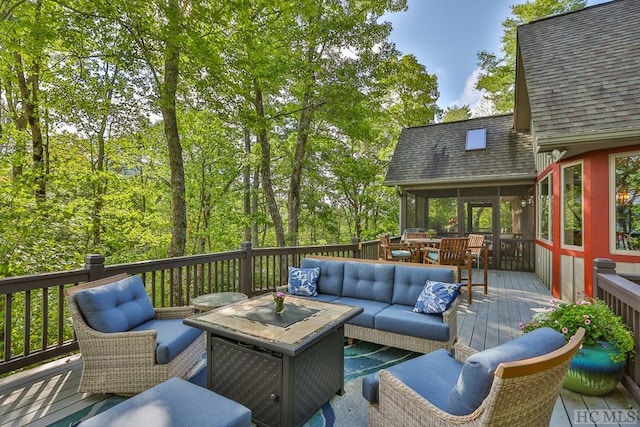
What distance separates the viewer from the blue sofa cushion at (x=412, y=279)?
3.47 metres

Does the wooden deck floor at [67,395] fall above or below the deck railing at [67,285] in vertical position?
below

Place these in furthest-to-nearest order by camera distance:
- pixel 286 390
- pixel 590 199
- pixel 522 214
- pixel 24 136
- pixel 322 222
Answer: pixel 322 222 → pixel 522 214 → pixel 24 136 → pixel 590 199 → pixel 286 390

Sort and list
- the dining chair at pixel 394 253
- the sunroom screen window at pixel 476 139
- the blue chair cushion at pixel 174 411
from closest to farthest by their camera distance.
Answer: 1. the blue chair cushion at pixel 174 411
2. the dining chair at pixel 394 253
3. the sunroom screen window at pixel 476 139

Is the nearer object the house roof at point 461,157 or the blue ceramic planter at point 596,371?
the blue ceramic planter at point 596,371

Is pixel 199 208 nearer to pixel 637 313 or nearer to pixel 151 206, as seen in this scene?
pixel 151 206

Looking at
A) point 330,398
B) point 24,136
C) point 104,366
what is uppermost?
point 24,136

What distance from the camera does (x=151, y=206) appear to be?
12.3m

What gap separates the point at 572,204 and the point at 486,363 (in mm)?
5347

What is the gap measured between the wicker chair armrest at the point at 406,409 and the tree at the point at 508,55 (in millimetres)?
14418

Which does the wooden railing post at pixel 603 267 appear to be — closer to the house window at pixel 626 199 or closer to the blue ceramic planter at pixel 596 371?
the blue ceramic planter at pixel 596 371

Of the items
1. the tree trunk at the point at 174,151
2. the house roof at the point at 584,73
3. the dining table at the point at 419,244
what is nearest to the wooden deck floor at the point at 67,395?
the dining table at the point at 419,244

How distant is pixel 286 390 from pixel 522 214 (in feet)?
27.6

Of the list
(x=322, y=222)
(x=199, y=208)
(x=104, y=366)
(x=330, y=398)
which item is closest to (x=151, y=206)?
(x=199, y=208)

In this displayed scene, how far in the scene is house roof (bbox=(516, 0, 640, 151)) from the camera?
445cm
